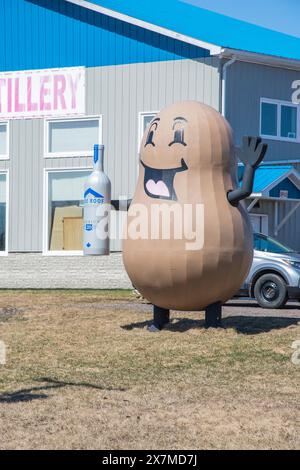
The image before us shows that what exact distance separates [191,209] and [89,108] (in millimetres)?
13352

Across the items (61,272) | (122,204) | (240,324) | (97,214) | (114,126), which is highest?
(114,126)

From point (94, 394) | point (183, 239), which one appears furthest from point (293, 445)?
point (183, 239)

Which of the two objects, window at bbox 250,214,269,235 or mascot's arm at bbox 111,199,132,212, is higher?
mascot's arm at bbox 111,199,132,212

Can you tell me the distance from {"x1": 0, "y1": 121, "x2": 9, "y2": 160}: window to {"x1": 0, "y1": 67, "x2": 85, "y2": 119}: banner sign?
268mm

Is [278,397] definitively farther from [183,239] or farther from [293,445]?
[183,239]

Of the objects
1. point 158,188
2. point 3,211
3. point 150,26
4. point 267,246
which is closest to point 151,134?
point 158,188

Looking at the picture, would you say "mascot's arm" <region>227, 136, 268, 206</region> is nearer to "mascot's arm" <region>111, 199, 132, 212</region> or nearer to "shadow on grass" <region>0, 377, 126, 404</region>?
"mascot's arm" <region>111, 199, 132, 212</region>

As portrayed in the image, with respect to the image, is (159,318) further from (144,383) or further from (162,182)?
(144,383)

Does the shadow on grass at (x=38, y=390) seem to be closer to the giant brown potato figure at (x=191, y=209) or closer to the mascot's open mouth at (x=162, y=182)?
the giant brown potato figure at (x=191, y=209)

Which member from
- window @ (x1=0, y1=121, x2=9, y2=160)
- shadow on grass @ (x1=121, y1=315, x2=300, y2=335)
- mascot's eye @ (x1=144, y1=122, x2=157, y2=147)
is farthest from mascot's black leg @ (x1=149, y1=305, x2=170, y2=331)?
window @ (x1=0, y1=121, x2=9, y2=160)

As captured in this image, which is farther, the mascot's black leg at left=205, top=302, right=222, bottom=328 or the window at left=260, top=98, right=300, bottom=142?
the window at left=260, top=98, right=300, bottom=142

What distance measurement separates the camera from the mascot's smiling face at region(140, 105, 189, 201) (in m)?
11.8

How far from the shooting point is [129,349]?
11.1m

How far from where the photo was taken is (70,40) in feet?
80.7
